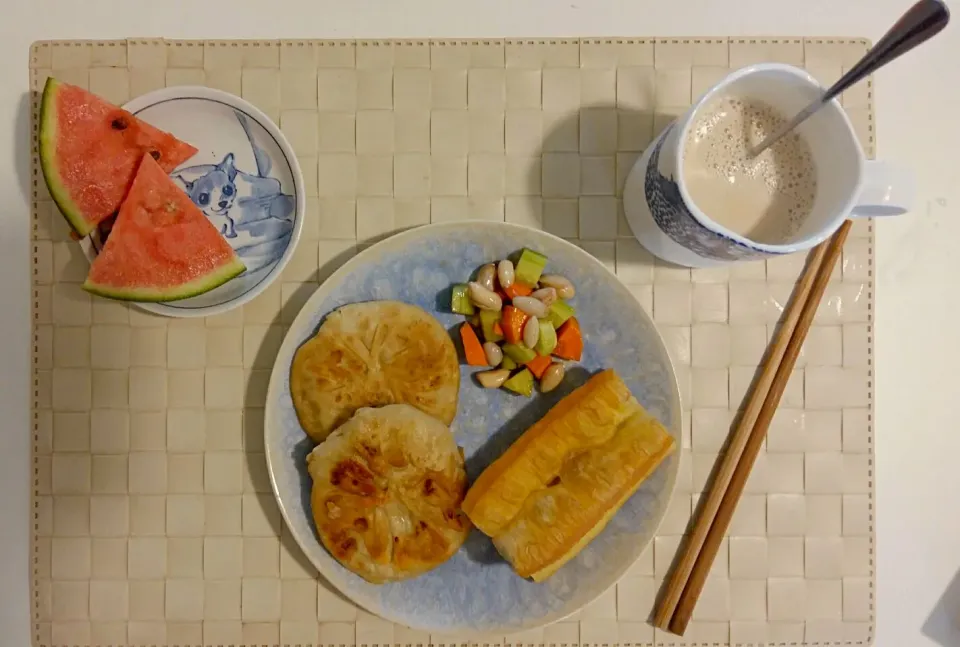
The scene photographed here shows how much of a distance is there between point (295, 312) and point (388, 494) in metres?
0.32

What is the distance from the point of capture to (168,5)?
1075 mm

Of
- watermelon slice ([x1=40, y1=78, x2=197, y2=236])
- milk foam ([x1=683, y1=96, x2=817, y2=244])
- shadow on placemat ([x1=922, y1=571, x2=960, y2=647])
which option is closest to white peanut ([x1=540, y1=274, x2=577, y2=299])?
milk foam ([x1=683, y1=96, x2=817, y2=244])

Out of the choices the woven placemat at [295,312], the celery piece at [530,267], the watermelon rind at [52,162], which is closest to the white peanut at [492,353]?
the celery piece at [530,267]

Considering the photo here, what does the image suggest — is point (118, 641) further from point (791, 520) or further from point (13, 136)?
point (791, 520)

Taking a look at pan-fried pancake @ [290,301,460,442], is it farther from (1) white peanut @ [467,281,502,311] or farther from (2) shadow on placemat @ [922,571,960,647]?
(2) shadow on placemat @ [922,571,960,647]

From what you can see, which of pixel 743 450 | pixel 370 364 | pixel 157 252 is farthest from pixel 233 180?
pixel 743 450

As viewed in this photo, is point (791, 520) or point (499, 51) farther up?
point (499, 51)

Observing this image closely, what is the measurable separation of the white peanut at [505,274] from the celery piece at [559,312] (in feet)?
0.23

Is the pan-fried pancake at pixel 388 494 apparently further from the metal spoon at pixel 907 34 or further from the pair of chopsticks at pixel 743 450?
the metal spoon at pixel 907 34

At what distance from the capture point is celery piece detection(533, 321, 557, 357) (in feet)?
→ 3.23

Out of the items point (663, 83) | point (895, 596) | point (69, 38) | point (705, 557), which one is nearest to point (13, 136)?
point (69, 38)

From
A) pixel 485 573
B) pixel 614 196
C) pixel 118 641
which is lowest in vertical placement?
pixel 118 641

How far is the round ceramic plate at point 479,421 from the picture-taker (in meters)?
0.99

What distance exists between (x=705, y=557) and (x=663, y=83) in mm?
738
